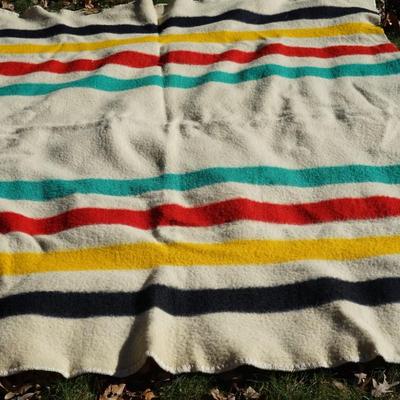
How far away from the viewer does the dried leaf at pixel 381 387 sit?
5.90 ft

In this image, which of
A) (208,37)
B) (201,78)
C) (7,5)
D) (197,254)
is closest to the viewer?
(197,254)

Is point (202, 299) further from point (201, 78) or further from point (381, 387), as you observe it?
point (201, 78)

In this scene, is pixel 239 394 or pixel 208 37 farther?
→ pixel 208 37

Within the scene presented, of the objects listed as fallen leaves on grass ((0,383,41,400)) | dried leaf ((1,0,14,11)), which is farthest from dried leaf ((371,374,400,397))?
dried leaf ((1,0,14,11))

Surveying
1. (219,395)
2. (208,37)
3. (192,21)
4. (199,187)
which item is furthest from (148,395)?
(192,21)

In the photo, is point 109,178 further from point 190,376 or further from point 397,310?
point 397,310

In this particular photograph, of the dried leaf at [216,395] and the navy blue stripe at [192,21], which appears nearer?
the dried leaf at [216,395]

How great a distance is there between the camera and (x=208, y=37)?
119 inches

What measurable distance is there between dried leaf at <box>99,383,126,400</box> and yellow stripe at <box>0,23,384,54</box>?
5.80 feet

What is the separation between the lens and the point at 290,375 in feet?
6.01

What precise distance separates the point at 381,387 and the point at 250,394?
38 cm

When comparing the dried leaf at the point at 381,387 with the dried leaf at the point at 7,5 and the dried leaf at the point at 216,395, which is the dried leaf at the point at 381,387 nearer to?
the dried leaf at the point at 216,395

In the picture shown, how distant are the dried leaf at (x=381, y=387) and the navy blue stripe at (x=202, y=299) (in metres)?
0.24

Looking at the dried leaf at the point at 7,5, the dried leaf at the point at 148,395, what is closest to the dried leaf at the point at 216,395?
the dried leaf at the point at 148,395
